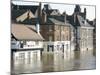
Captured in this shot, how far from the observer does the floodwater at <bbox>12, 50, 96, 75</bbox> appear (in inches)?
88.6

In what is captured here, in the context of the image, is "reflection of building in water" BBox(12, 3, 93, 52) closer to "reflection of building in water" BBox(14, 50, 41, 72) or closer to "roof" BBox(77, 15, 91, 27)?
"roof" BBox(77, 15, 91, 27)

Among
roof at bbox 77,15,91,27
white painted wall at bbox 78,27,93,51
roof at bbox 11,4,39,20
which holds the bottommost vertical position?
white painted wall at bbox 78,27,93,51

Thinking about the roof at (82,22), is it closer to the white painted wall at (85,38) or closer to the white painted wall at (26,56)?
the white painted wall at (85,38)

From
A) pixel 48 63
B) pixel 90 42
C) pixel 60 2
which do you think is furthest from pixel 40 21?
pixel 90 42

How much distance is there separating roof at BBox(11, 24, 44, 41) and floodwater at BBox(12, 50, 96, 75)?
0.64 feet

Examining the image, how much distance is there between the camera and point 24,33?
7.46 ft

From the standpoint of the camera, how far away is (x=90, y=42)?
2.53m

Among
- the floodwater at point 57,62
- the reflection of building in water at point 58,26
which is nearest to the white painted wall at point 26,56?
the floodwater at point 57,62

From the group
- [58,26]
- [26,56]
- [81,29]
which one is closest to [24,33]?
[26,56]

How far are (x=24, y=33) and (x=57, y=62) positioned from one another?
497mm

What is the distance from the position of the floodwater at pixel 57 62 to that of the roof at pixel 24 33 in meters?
0.20

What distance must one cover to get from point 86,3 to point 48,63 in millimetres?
852

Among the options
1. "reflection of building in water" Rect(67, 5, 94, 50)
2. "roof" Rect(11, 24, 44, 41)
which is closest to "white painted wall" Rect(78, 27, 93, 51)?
"reflection of building in water" Rect(67, 5, 94, 50)

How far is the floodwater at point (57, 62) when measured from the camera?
7.38 ft
